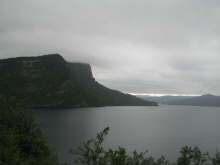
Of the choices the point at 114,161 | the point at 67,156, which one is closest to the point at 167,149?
the point at 67,156

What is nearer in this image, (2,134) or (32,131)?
(2,134)

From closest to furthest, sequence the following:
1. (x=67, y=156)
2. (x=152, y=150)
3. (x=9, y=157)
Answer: (x=9, y=157) → (x=67, y=156) → (x=152, y=150)

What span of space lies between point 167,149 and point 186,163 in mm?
74980

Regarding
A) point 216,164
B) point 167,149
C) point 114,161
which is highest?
point 114,161

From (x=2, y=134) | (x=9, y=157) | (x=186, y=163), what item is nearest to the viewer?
(x=186, y=163)

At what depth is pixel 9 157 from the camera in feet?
76.6

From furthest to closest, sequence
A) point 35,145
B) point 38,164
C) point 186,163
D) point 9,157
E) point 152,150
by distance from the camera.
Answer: point 152,150 < point 35,145 < point 38,164 < point 9,157 < point 186,163

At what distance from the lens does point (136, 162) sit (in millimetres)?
20359

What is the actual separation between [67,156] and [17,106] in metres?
28.4

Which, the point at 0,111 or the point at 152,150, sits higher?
the point at 0,111

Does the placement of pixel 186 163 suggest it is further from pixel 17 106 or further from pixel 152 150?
pixel 152 150

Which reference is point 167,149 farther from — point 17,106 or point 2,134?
point 2,134

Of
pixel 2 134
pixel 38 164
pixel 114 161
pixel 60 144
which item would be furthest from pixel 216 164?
pixel 60 144

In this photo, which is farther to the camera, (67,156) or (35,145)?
(67,156)
